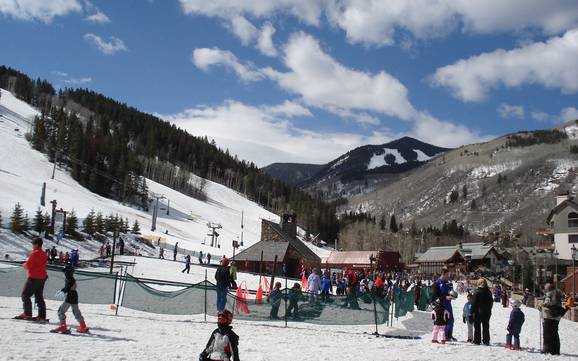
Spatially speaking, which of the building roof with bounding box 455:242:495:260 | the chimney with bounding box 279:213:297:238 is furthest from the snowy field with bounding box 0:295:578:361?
the building roof with bounding box 455:242:495:260

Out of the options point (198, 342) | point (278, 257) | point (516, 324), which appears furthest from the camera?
point (278, 257)

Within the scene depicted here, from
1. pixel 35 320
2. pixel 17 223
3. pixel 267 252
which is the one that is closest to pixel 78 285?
pixel 35 320

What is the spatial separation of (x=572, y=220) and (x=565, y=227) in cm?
120

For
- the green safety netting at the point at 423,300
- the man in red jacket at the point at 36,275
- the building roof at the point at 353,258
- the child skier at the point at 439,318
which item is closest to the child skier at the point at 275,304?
the child skier at the point at 439,318

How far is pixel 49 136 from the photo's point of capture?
344 ft

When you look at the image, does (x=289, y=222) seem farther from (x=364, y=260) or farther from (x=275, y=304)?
(x=275, y=304)

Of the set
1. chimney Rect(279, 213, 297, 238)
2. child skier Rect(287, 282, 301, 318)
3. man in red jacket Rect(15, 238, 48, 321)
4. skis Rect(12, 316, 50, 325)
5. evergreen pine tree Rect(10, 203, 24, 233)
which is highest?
chimney Rect(279, 213, 297, 238)

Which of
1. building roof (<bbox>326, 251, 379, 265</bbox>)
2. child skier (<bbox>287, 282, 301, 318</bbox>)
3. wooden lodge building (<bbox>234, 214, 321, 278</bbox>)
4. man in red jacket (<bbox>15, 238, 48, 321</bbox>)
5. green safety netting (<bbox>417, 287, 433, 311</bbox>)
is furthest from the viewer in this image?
building roof (<bbox>326, 251, 379, 265</bbox>)

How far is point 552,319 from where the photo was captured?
1279 cm

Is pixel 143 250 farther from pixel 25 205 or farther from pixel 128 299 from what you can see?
pixel 128 299

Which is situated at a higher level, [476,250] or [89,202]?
[89,202]

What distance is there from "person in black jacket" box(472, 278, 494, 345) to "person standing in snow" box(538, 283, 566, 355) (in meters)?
1.31

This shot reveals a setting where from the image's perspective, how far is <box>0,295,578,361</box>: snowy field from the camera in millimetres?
9578

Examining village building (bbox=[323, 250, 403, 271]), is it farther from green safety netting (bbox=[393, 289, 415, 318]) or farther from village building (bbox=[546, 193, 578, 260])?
green safety netting (bbox=[393, 289, 415, 318])
